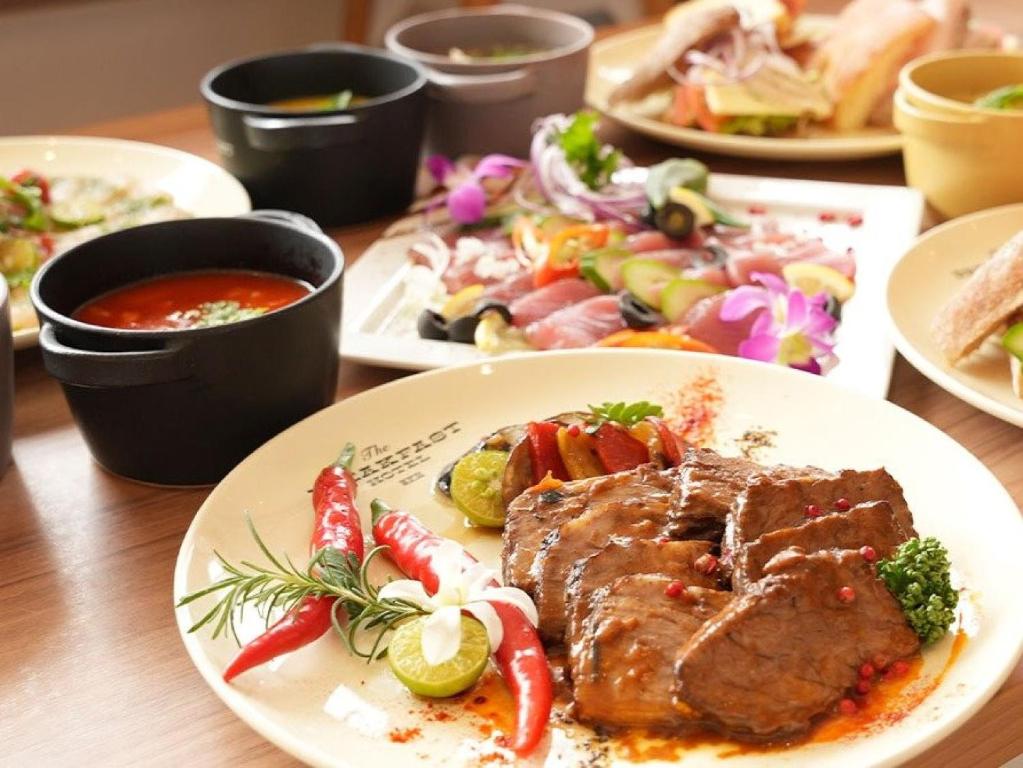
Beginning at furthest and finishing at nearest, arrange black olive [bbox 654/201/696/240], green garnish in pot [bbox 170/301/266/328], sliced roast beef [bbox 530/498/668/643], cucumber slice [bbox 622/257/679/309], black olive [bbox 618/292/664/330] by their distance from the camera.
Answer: black olive [bbox 654/201/696/240], cucumber slice [bbox 622/257/679/309], black olive [bbox 618/292/664/330], green garnish in pot [bbox 170/301/266/328], sliced roast beef [bbox 530/498/668/643]

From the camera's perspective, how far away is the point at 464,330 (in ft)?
8.59

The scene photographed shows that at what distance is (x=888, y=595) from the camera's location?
5.23 ft

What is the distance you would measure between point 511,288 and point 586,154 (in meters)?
0.53

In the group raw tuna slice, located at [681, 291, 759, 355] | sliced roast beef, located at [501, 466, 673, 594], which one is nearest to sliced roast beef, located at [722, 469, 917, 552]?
sliced roast beef, located at [501, 466, 673, 594]

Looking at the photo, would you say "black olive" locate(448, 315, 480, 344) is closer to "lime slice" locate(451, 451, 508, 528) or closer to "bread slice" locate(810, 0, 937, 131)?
"lime slice" locate(451, 451, 508, 528)

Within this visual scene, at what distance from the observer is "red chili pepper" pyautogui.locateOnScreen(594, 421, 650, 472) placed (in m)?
2.00

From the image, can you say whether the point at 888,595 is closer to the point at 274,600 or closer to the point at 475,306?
the point at 274,600

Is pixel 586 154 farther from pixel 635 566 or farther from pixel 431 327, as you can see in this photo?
pixel 635 566

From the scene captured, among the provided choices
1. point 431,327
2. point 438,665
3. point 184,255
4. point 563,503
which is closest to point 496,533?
point 563,503

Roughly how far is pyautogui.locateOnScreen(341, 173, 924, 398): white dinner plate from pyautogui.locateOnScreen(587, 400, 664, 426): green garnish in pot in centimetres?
37

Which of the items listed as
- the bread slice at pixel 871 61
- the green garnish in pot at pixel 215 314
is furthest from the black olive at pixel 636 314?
the bread slice at pixel 871 61

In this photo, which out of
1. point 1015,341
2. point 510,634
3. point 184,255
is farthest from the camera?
point 184,255

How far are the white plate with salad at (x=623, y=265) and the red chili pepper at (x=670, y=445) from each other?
1.43 ft

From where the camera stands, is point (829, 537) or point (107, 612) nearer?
point (829, 537)
